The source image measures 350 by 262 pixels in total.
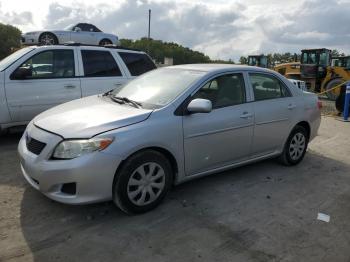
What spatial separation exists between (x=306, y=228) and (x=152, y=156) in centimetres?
179

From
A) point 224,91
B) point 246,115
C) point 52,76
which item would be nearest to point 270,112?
point 246,115

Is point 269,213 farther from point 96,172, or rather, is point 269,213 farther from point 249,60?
point 249,60

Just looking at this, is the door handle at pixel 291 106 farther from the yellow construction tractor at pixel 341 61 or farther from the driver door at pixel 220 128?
the yellow construction tractor at pixel 341 61

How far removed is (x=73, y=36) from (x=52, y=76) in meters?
8.97

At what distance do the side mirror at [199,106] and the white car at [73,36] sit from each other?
34.8 ft

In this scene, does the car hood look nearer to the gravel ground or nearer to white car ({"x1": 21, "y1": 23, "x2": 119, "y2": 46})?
the gravel ground

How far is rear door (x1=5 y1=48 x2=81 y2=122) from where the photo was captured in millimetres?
6461

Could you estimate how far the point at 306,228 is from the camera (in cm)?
403

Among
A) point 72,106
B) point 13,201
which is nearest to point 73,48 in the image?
point 72,106

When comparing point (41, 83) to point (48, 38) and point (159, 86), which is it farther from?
point (48, 38)

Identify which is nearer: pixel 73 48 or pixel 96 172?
pixel 96 172

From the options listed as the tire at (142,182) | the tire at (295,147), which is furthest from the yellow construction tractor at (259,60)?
the tire at (142,182)

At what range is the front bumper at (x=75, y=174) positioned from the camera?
12.0 feet

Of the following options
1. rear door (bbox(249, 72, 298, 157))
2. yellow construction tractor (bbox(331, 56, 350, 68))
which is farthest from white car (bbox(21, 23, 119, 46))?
yellow construction tractor (bbox(331, 56, 350, 68))
